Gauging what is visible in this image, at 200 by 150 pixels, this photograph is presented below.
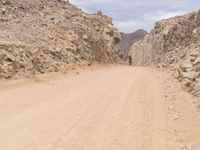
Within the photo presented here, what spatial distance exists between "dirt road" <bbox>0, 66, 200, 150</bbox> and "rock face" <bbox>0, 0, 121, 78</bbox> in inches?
107

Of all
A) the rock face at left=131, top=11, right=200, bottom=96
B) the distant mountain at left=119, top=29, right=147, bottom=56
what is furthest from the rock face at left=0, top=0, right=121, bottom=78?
the distant mountain at left=119, top=29, right=147, bottom=56

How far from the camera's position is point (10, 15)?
3041 centimetres

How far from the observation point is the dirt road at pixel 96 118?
841 centimetres

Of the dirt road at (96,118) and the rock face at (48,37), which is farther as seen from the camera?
the rock face at (48,37)

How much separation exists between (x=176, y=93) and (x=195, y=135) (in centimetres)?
727

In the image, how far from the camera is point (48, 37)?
28547 millimetres

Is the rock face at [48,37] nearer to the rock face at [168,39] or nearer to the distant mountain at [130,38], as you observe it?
the rock face at [168,39]

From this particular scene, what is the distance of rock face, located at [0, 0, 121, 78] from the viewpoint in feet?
65.7

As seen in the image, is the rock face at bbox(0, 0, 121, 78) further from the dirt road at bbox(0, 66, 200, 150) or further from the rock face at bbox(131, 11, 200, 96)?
the rock face at bbox(131, 11, 200, 96)

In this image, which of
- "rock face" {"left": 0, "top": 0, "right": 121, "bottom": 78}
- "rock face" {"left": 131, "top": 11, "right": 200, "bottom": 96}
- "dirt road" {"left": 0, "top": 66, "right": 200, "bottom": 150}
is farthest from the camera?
"rock face" {"left": 131, "top": 11, "right": 200, "bottom": 96}

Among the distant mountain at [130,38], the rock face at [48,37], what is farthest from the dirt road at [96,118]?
the distant mountain at [130,38]

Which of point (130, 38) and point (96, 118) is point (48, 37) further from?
point (130, 38)

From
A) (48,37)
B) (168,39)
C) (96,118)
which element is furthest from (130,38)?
(96,118)

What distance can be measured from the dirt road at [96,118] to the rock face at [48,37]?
2.72 meters
